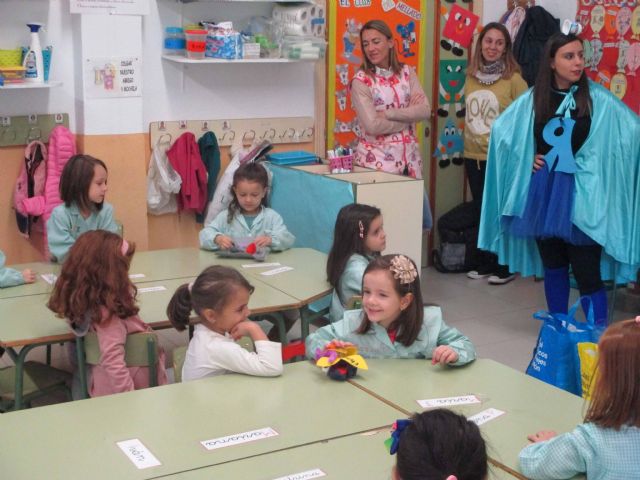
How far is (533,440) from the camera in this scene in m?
2.38

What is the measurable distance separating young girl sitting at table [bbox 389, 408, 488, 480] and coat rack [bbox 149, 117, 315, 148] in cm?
425

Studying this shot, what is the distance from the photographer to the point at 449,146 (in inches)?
272

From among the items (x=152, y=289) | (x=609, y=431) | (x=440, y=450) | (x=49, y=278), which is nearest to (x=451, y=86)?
(x=152, y=289)

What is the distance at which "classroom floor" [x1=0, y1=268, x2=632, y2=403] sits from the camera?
501 cm

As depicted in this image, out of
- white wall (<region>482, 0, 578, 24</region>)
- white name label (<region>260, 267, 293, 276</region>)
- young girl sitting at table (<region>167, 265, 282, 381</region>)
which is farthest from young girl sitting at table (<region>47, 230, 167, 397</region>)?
white wall (<region>482, 0, 578, 24</region>)

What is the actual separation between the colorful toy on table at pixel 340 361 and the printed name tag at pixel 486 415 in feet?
1.32

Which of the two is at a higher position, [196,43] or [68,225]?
[196,43]

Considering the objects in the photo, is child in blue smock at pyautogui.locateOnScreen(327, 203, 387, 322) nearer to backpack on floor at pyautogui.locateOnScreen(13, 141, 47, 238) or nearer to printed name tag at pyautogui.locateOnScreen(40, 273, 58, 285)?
printed name tag at pyautogui.locateOnScreen(40, 273, 58, 285)

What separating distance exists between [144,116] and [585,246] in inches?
106

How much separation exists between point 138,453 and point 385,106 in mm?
3834

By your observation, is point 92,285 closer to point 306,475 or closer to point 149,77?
point 306,475

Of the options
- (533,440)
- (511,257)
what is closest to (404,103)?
(511,257)

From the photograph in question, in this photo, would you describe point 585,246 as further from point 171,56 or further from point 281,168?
point 171,56

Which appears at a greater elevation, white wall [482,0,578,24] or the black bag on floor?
white wall [482,0,578,24]
